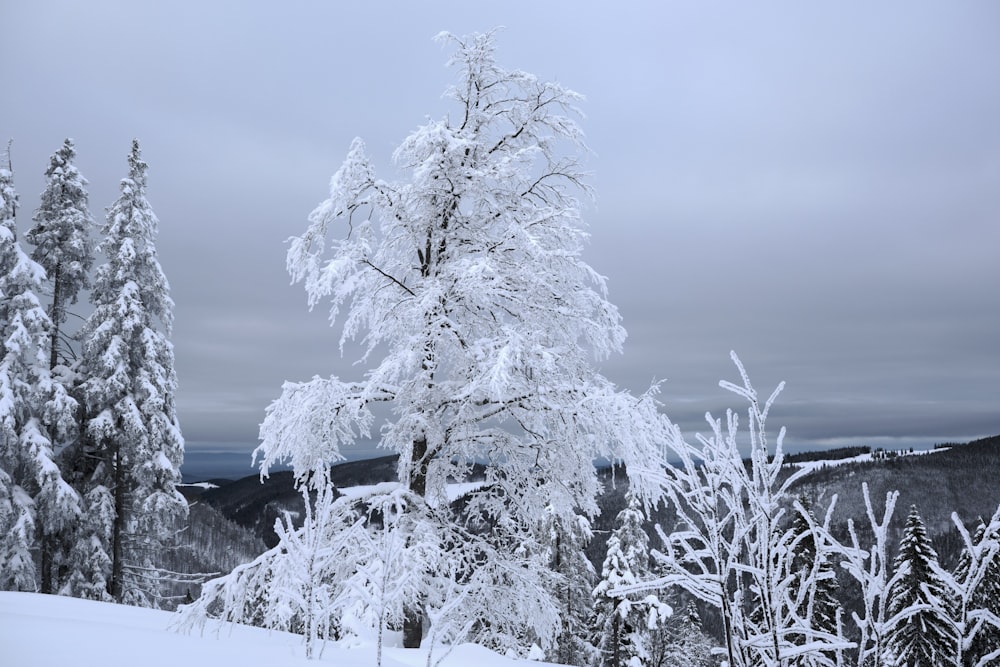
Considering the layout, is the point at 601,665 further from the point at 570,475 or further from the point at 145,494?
the point at 570,475

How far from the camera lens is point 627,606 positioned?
77.1 ft

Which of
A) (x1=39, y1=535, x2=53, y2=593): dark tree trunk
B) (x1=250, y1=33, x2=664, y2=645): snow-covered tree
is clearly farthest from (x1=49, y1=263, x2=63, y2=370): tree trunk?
(x1=250, y1=33, x2=664, y2=645): snow-covered tree

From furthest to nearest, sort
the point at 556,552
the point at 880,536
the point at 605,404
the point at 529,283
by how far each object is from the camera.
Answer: the point at 556,552, the point at 529,283, the point at 605,404, the point at 880,536

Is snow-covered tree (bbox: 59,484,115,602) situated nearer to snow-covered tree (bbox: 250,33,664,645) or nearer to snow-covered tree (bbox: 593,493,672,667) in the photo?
snow-covered tree (bbox: 250,33,664,645)

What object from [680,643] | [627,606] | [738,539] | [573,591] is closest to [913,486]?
[680,643]

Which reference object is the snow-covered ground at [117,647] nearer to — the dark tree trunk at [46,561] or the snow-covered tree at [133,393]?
the snow-covered tree at [133,393]

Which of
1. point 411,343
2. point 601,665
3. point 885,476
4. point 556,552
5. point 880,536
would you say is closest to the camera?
point 880,536

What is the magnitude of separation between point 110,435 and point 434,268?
12.4m

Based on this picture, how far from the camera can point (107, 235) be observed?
54.3ft

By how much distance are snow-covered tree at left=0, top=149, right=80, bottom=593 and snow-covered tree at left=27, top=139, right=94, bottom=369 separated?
3.68ft

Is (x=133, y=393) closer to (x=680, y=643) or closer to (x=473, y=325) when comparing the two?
(x=473, y=325)

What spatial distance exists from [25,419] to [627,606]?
67.6 feet

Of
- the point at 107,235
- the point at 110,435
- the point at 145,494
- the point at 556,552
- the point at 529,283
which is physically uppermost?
the point at 107,235

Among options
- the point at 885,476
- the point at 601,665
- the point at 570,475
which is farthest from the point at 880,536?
the point at 885,476
